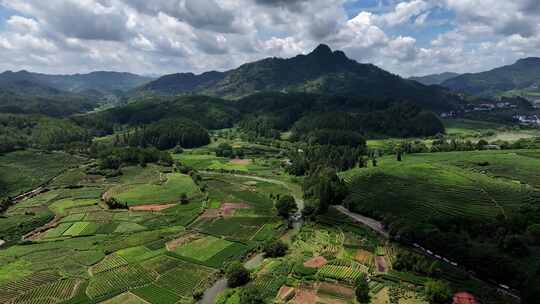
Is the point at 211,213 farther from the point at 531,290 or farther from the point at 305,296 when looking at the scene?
the point at 531,290

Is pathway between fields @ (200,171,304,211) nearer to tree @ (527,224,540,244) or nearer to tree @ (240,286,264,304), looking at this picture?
tree @ (240,286,264,304)

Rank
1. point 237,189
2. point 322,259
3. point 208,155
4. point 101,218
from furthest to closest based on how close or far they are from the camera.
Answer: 1. point 208,155
2. point 237,189
3. point 101,218
4. point 322,259

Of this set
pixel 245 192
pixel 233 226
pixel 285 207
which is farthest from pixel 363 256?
pixel 245 192

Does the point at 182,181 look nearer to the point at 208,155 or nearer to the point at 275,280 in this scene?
the point at 208,155

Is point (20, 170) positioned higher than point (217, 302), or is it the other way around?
point (20, 170)

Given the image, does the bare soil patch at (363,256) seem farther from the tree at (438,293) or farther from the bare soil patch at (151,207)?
the bare soil patch at (151,207)

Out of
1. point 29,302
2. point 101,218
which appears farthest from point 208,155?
point 29,302
